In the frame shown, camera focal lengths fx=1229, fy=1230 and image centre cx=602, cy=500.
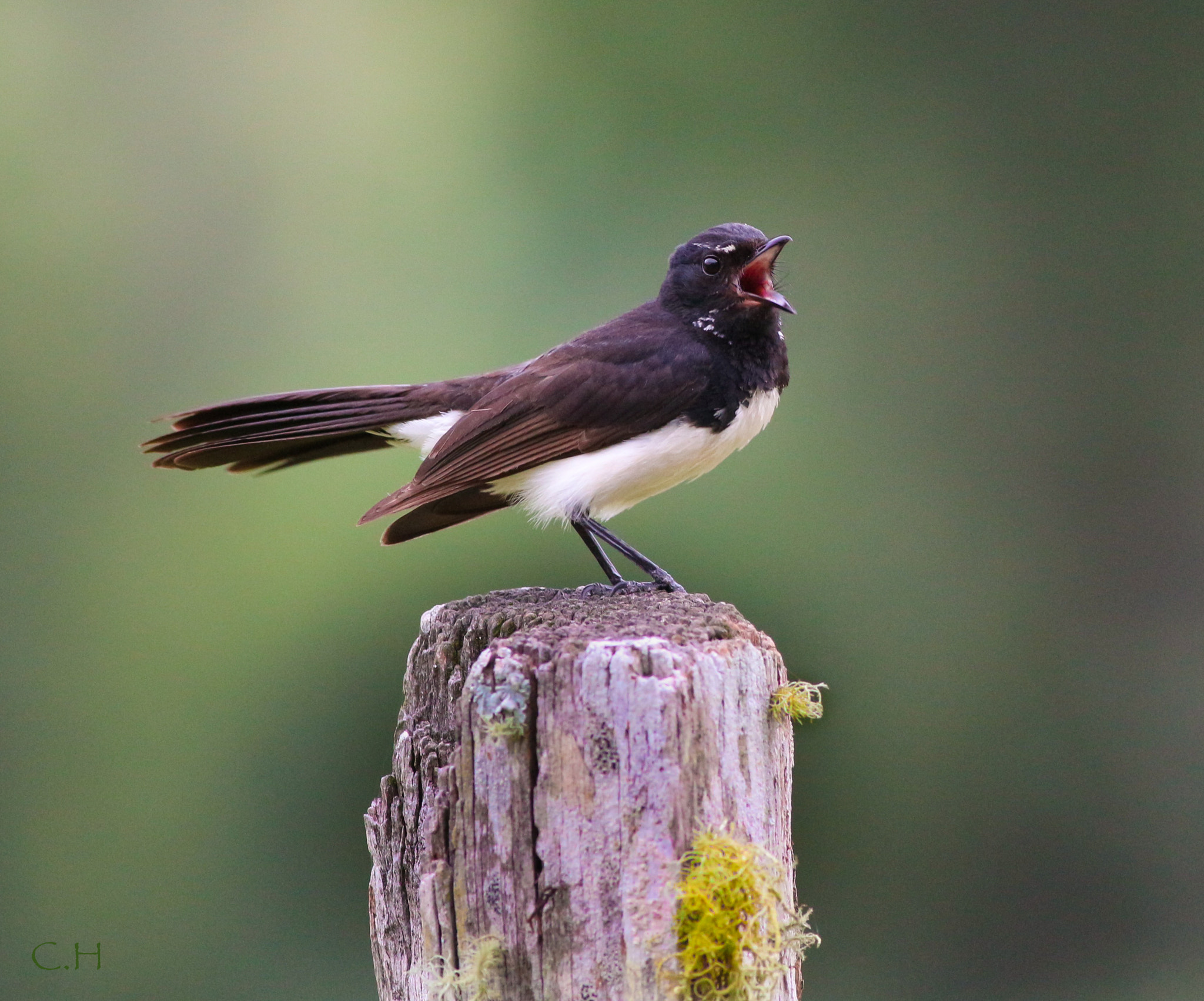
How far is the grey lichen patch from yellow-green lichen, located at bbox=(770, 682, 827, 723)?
53 cm

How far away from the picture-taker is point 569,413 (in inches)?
163

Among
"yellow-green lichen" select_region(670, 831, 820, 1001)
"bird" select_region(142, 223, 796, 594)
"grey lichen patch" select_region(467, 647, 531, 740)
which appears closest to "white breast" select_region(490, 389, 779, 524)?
"bird" select_region(142, 223, 796, 594)

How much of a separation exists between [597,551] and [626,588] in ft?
2.14

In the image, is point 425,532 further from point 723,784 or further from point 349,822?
point 349,822

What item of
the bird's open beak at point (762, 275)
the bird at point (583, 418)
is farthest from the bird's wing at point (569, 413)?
the bird's open beak at point (762, 275)

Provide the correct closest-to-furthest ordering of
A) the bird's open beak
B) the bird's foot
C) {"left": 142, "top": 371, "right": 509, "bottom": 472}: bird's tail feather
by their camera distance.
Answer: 1. the bird's foot
2. the bird's open beak
3. {"left": 142, "top": 371, "right": 509, "bottom": 472}: bird's tail feather

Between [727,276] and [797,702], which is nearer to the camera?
[797,702]

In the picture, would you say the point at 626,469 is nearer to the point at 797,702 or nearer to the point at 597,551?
the point at 597,551

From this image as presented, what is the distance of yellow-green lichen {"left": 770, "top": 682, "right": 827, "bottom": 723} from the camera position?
8.34ft

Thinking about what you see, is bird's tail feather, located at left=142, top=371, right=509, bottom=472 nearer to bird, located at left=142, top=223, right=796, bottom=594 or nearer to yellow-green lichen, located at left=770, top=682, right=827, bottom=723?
bird, located at left=142, top=223, right=796, bottom=594

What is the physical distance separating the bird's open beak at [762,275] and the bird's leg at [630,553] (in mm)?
964

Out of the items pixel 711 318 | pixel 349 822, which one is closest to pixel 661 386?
pixel 711 318

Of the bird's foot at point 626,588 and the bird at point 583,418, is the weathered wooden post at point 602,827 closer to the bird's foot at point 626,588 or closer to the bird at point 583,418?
the bird's foot at point 626,588

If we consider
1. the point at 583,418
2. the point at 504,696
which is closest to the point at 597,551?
the point at 583,418
